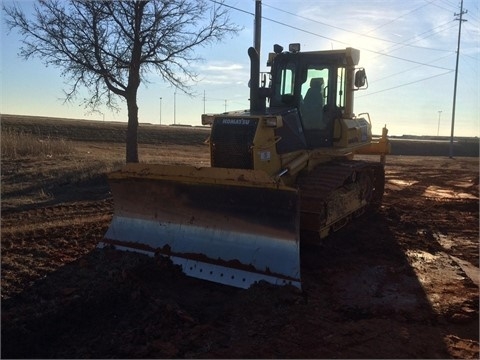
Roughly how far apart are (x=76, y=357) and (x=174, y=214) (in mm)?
2806

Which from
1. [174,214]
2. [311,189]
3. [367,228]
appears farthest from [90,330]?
[367,228]

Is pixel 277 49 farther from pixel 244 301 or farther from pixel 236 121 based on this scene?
pixel 244 301

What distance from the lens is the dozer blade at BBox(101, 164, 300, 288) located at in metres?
5.96

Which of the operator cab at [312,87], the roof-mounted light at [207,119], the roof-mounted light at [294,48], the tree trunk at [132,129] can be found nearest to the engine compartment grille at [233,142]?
the roof-mounted light at [207,119]

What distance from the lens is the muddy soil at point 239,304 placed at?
4398 mm

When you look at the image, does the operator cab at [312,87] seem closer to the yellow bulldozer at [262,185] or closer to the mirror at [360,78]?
the yellow bulldozer at [262,185]

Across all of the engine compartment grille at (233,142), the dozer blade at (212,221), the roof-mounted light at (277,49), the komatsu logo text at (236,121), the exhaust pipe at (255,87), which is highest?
the roof-mounted light at (277,49)

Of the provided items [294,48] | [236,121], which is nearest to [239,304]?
[236,121]

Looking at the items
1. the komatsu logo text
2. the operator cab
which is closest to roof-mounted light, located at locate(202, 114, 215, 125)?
the komatsu logo text

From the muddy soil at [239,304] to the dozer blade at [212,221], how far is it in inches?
9.9

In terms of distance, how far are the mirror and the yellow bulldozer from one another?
0.07 ft

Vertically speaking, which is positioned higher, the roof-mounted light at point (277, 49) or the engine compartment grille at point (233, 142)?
the roof-mounted light at point (277, 49)

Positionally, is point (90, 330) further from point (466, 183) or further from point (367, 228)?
point (466, 183)

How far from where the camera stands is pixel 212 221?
6488mm
